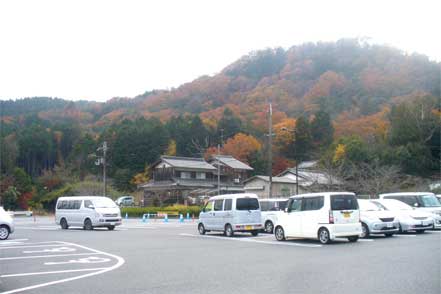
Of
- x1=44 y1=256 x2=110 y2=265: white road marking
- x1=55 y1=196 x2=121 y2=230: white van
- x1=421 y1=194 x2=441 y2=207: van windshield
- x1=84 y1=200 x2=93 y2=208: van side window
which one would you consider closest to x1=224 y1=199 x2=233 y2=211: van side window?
x1=44 y1=256 x2=110 y2=265: white road marking

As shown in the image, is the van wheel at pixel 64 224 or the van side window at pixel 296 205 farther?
the van wheel at pixel 64 224

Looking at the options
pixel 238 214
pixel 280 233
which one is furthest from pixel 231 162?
pixel 280 233

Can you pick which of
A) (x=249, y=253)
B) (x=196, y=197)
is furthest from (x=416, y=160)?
(x=249, y=253)

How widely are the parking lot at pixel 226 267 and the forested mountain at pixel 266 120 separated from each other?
32388 mm

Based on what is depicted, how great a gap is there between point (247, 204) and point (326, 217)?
495 cm

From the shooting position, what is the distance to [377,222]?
62.5ft

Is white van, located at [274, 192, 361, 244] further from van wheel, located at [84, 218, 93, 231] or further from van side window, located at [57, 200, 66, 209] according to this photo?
van side window, located at [57, 200, 66, 209]

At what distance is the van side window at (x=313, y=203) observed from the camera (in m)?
17.3

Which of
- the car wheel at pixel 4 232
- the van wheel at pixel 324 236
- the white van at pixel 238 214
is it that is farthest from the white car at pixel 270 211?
the car wheel at pixel 4 232

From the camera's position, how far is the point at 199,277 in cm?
1018

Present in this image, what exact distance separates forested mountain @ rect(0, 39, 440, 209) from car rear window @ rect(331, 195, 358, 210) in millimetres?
29389

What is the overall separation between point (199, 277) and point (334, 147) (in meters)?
46.7

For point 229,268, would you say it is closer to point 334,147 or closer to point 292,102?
point 334,147

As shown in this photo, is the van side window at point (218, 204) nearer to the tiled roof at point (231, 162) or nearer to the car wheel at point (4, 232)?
the car wheel at point (4, 232)
